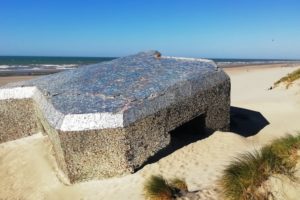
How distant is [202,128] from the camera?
33.3 ft

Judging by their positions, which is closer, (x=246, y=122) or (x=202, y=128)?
(x=202, y=128)

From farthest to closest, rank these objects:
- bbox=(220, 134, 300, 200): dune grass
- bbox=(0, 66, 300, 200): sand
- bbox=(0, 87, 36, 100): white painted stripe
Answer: bbox=(0, 87, 36, 100): white painted stripe, bbox=(0, 66, 300, 200): sand, bbox=(220, 134, 300, 200): dune grass

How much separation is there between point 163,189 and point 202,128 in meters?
4.40

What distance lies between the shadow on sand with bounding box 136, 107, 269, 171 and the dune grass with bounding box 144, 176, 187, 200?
162 centimetres

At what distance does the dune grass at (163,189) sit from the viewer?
5.91 m

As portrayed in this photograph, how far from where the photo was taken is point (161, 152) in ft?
27.6

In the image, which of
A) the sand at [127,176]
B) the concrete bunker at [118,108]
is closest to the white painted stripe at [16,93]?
the concrete bunker at [118,108]

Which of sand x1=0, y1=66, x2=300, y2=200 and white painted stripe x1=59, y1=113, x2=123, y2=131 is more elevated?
white painted stripe x1=59, y1=113, x2=123, y2=131

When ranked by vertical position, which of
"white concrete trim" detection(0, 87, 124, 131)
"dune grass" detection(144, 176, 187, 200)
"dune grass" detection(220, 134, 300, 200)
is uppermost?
"white concrete trim" detection(0, 87, 124, 131)

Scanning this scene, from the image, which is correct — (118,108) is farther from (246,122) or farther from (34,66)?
(34,66)

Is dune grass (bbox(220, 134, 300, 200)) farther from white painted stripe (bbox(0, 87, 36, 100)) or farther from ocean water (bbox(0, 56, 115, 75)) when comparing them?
ocean water (bbox(0, 56, 115, 75))

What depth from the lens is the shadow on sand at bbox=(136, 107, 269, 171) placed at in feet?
28.9

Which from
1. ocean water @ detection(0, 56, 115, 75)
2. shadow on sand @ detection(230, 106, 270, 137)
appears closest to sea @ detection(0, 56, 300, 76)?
ocean water @ detection(0, 56, 115, 75)

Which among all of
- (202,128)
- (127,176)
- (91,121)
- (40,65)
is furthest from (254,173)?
(40,65)
